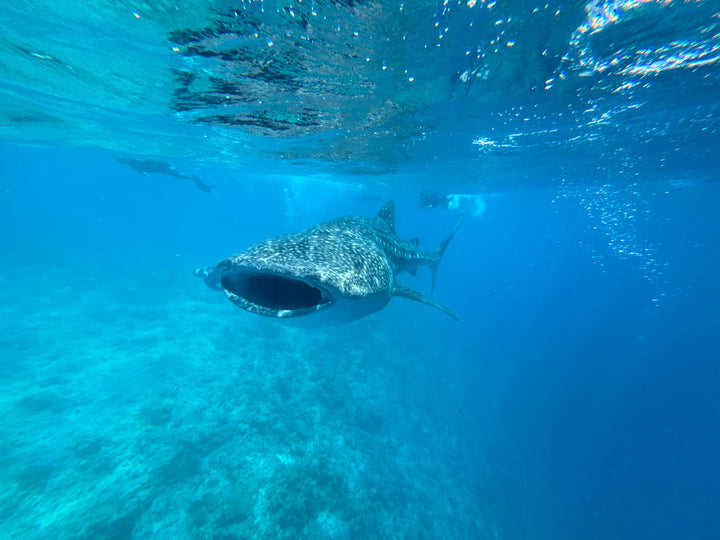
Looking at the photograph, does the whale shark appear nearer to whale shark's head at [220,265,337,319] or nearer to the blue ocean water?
whale shark's head at [220,265,337,319]

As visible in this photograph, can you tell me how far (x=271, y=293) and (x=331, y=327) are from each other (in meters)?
10.5

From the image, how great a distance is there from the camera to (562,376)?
3544 cm

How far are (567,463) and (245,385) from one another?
2225 cm

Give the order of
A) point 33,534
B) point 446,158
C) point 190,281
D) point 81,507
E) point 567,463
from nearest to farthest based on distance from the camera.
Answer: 1. point 33,534
2. point 81,507
3. point 446,158
4. point 567,463
5. point 190,281

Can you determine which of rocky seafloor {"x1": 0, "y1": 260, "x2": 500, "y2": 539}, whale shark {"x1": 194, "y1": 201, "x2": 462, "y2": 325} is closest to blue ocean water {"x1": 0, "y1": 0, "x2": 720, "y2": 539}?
rocky seafloor {"x1": 0, "y1": 260, "x2": 500, "y2": 539}

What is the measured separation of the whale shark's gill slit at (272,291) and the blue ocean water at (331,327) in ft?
16.6

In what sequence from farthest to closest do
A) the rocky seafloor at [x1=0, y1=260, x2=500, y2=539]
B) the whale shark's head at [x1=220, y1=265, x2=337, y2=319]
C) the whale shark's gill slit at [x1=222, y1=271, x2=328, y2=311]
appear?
the rocky seafloor at [x1=0, y1=260, x2=500, y2=539], the whale shark's gill slit at [x1=222, y1=271, x2=328, y2=311], the whale shark's head at [x1=220, y1=265, x2=337, y2=319]

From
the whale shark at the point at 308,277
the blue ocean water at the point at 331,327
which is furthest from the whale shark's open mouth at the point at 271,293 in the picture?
the blue ocean water at the point at 331,327

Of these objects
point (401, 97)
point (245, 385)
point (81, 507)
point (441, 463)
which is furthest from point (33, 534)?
point (401, 97)

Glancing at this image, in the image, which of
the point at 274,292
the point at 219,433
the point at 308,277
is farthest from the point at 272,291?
the point at 219,433

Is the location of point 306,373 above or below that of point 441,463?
above

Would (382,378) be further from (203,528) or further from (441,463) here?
(203,528)

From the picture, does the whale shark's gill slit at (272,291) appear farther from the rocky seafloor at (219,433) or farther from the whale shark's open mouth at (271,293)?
the rocky seafloor at (219,433)

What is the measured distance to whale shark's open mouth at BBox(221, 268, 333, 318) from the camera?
10.7ft
